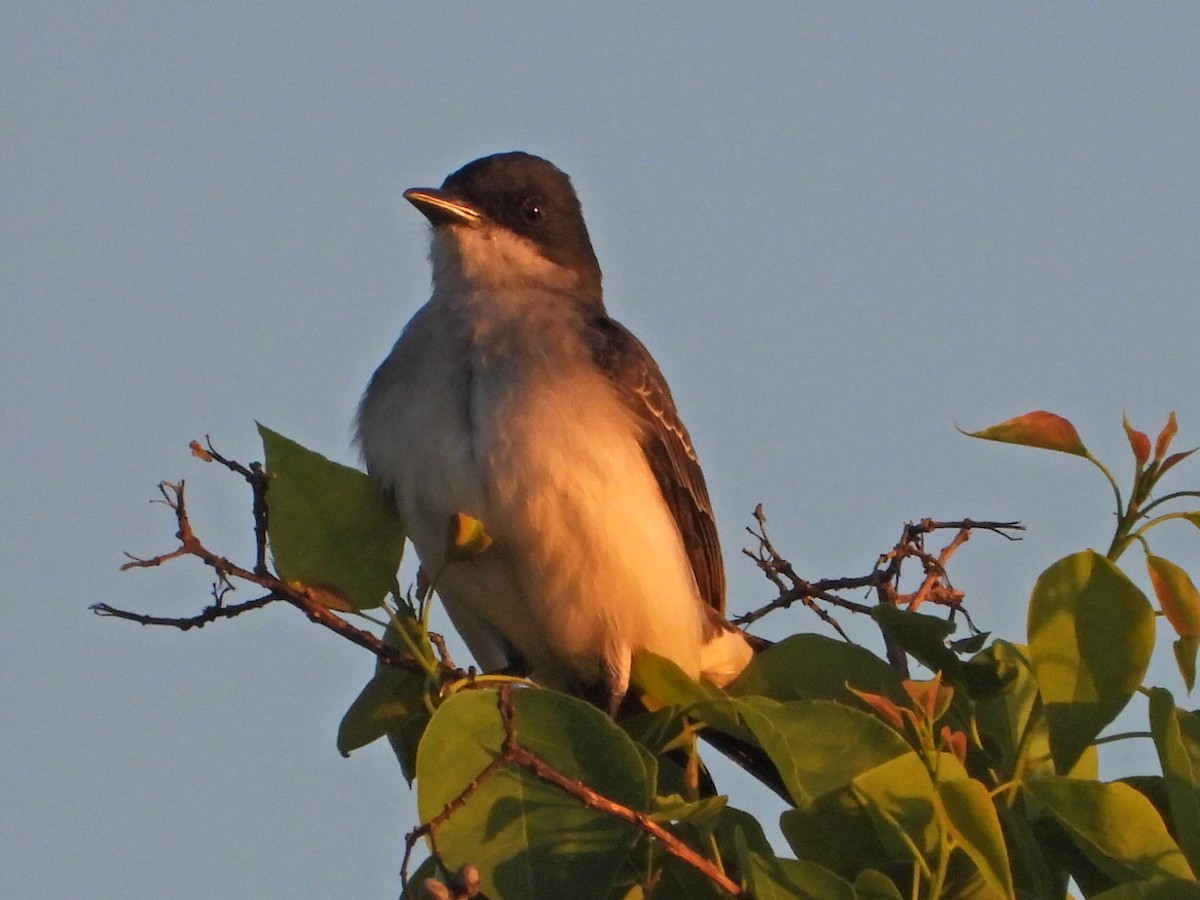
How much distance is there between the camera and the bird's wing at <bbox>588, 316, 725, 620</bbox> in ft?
21.8

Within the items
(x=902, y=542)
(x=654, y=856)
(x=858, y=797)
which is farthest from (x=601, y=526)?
(x=858, y=797)

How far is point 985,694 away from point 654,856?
33.3 inches

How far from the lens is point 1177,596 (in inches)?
154

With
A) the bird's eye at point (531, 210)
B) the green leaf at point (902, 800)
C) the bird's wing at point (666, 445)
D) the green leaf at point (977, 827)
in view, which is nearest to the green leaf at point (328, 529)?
the green leaf at point (902, 800)

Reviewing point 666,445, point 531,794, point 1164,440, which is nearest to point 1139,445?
point 1164,440

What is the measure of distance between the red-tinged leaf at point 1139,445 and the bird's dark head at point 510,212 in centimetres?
352

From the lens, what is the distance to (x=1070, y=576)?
391 cm

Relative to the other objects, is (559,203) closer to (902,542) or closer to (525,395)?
(525,395)

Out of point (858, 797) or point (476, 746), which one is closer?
point (858, 797)

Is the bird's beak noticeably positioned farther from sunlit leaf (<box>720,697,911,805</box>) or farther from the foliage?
sunlit leaf (<box>720,697,911,805</box>)

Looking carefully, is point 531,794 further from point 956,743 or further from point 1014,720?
point 1014,720

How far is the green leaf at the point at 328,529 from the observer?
4602mm

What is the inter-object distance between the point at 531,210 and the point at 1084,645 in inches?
158

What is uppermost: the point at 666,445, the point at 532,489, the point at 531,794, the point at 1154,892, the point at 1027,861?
the point at 666,445
